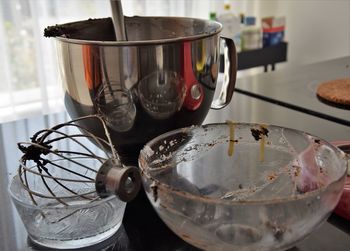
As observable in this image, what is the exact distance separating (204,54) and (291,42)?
1744mm

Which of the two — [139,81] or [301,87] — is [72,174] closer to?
[139,81]

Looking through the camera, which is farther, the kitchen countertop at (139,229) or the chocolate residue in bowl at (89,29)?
the chocolate residue in bowl at (89,29)

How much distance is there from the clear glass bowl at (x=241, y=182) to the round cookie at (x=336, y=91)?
1.24ft

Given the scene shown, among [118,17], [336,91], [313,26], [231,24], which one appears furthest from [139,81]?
[313,26]

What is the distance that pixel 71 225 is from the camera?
461mm

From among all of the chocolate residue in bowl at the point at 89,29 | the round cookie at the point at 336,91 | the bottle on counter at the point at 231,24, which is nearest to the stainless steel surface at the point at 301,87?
the round cookie at the point at 336,91

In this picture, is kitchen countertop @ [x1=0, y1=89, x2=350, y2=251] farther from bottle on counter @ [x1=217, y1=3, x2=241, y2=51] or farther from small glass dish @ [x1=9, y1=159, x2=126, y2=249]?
bottle on counter @ [x1=217, y1=3, x2=241, y2=51]

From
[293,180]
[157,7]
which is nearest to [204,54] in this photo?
[293,180]

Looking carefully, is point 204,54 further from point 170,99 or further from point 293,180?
point 293,180

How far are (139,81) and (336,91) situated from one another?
0.50m

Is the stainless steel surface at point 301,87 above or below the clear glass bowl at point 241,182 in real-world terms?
below

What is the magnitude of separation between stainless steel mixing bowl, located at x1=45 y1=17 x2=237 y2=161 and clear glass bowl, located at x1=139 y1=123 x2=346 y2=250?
0.16ft

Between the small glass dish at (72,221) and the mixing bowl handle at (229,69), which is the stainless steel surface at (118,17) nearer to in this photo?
the mixing bowl handle at (229,69)

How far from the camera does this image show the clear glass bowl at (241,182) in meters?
0.38
